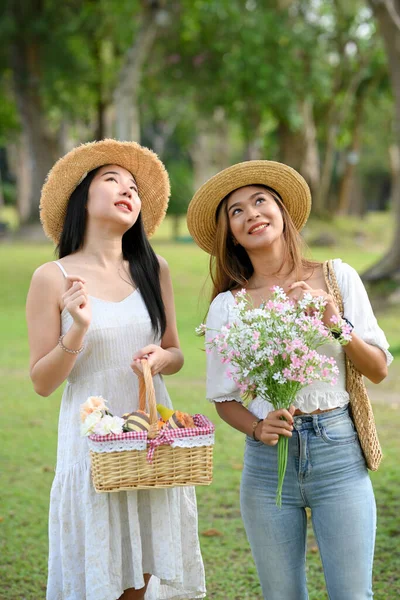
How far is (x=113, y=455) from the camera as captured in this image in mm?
3090

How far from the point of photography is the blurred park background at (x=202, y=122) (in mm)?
6008

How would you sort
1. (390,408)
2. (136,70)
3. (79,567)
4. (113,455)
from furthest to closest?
1. (136,70)
2. (390,408)
3. (79,567)
4. (113,455)

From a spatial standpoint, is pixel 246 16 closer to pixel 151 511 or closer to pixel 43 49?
pixel 43 49

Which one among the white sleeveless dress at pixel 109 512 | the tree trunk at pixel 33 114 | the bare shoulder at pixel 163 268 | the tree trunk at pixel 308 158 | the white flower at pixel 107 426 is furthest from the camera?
the tree trunk at pixel 33 114

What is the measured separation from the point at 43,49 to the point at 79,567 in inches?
1128

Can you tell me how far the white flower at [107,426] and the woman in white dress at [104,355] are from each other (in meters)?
0.32

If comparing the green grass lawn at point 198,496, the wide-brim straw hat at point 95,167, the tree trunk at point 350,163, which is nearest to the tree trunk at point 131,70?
the tree trunk at point 350,163

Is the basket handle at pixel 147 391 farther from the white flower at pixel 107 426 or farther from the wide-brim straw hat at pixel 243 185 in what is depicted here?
the wide-brim straw hat at pixel 243 185

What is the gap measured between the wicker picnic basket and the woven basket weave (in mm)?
526

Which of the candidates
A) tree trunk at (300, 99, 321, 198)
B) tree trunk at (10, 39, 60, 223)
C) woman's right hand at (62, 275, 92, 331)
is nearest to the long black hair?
woman's right hand at (62, 275, 92, 331)

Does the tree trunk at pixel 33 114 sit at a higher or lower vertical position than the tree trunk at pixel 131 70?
higher

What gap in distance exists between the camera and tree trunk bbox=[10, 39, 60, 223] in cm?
3077

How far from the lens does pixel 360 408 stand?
10.6 ft

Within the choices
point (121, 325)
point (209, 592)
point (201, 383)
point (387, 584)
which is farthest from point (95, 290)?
point (201, 383)
